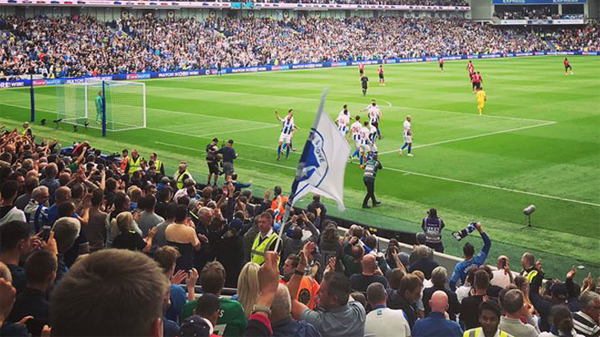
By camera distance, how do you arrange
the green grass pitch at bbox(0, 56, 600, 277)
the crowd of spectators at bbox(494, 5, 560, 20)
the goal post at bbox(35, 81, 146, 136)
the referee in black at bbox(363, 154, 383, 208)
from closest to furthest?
1. the green grass pitch at bbox(0, 56, 600, 277)
2. the referee in black at bbox(363, 154, 383, 208)
3. the goal post at bbox(35, 81, 146, 136)
4. the crowd of spectators at bbox(494, 5, 560, 20)

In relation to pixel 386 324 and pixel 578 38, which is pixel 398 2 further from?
pixel 386 324

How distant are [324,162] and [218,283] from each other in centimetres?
165

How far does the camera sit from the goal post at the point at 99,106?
107ft

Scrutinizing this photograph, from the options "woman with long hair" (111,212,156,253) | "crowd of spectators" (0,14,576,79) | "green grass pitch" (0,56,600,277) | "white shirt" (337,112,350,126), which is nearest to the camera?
"woman with long hair" (111,212,156,253)

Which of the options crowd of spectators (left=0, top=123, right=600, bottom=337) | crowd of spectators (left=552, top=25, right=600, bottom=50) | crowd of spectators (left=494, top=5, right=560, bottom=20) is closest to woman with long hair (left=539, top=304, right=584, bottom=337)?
crowd of spectators (left=0, top=123, right=600, bottom=337)

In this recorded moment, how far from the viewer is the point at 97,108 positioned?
105ft

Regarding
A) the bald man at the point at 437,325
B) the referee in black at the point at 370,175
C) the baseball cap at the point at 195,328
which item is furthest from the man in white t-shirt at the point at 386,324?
the referee in black at the point at 370,175

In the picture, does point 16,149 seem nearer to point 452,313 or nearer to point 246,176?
point 246,176

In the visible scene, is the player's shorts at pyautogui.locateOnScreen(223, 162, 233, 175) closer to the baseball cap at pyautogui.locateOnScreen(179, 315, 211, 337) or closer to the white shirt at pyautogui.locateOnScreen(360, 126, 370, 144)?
the white shirt at pyautogui.locateOnScreen(360, 126, 370, 144)

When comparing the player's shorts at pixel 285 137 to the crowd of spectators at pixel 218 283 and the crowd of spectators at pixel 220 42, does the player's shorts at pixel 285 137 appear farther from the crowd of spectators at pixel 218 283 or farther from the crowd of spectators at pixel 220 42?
the crowd of spectators at pixel 220 42

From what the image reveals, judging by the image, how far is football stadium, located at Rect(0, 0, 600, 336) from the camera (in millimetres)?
5559

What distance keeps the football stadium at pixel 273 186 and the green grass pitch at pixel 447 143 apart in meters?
0.12

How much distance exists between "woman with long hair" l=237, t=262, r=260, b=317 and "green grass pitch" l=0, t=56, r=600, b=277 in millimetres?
10076

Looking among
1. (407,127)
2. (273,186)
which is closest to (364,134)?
(407,127)
